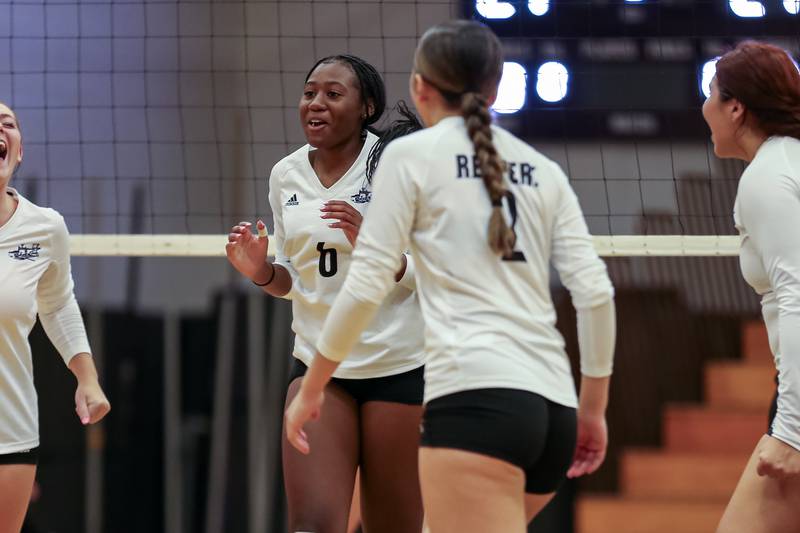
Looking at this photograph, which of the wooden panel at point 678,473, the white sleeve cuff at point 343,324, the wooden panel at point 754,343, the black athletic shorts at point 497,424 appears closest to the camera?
the black athletic shorts at point 497,424

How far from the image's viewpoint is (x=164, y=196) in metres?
6.82

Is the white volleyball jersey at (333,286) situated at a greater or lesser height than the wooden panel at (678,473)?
greater

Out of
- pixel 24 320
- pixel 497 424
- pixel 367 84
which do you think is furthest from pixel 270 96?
pixel 497 424

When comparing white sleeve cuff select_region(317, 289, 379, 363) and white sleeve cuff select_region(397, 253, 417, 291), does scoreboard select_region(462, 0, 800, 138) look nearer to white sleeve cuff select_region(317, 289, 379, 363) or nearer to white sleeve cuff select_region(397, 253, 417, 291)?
white sleeve cuff select_region(397, 253, 417, 291)

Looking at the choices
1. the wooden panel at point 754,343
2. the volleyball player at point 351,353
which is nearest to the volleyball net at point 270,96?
the wooden panel at point 754,343

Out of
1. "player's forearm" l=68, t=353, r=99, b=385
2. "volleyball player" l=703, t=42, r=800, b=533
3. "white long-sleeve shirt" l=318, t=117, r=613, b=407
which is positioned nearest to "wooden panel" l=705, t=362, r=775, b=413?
"volleyball player" l=703, t=42, r=800, b=533

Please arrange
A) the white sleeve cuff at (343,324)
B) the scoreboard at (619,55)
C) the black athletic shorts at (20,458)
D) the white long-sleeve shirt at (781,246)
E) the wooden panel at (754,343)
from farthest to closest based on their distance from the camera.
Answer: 1. the wooden panel at (754,343)
2. the scoreboard at (619,55)
3. the black athletic shorts at (20,458)
4. the white long-sleeve shirt at (781,246)
5. the white sleeve cuff at (343,324)

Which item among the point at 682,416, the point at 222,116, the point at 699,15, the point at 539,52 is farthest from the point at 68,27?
the point at 682,416

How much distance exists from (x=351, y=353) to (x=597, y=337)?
2.96 ft

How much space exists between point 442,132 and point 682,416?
200 inches

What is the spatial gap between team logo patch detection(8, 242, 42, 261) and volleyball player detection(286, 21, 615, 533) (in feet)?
3.65

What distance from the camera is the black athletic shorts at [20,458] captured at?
2780 mm

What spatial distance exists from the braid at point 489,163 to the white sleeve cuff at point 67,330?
1470mm

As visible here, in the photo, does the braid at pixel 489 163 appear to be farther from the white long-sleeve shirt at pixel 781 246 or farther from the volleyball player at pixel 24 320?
the volleyball player at pixel 24 320
